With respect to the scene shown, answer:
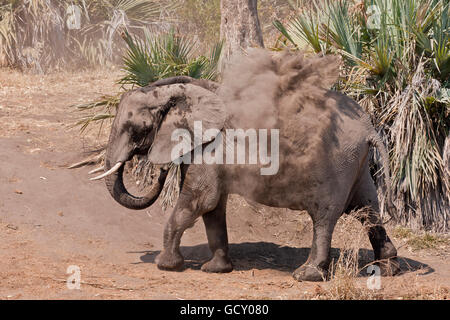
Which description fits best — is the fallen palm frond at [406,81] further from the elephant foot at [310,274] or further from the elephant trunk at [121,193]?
the elephant trunk at [121,193]

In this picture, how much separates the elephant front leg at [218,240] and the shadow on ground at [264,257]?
10.2 inches

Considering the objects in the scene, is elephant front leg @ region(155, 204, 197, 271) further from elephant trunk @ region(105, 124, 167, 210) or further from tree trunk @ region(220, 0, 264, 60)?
tree trunk @ region(220, 0, 264, 60)

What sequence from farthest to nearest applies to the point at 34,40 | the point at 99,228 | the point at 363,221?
the point at 34,40, the point at 99,228, the point at 363,221

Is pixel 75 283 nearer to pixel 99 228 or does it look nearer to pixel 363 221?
pixel 99 228

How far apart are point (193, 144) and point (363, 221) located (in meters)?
1.97

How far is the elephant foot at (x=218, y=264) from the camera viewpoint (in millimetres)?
7566

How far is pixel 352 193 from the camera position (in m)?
7.66

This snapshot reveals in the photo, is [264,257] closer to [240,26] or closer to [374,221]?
[374,221]

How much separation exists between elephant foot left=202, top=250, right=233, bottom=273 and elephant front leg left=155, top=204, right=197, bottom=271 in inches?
11.8

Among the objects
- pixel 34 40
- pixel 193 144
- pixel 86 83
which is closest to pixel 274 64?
pixel 193 144

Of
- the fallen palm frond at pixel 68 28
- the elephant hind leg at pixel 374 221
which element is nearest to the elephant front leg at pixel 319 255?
the elephant hind leg at pixel 374 221

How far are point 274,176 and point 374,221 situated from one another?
1.23m

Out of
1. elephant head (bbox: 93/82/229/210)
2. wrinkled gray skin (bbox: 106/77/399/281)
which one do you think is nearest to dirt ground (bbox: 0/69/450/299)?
wrinkled gray skin (bbox: 106/77/399/281)

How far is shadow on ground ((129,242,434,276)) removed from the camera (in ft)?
26.3
